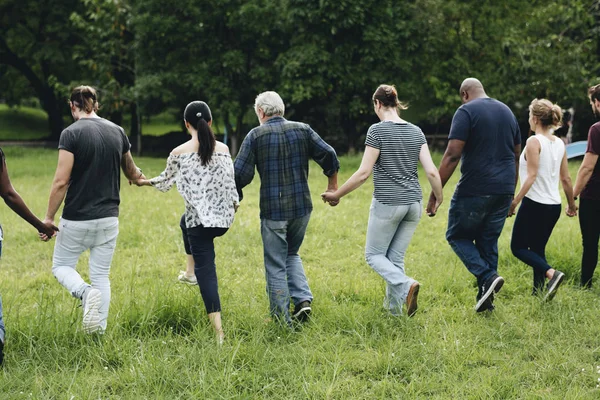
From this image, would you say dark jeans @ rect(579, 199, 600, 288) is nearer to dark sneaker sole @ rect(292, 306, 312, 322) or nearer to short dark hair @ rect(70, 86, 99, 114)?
dark sneaker sole @ rect(292, 306, 312, 322)

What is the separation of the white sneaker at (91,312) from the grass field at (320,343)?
91mm

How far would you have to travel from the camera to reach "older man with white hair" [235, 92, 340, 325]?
207 inches

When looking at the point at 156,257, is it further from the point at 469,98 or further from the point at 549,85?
the point at 549,85

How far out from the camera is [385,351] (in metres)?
4.71

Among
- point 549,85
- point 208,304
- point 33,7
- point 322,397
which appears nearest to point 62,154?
point 208,304

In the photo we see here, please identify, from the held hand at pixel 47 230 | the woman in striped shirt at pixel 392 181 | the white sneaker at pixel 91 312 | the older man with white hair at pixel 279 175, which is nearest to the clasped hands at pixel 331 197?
the woman in striped shirt at pixel 392 181

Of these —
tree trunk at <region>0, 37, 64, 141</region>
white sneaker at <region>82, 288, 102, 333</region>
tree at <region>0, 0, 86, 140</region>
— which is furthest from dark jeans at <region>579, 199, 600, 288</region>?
tree trunk at <region>0, 37, 64, 141</region>

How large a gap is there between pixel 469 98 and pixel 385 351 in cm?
247

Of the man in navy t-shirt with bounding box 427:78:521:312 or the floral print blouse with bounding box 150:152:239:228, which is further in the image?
the man in navy t-shirt with bounding box 427:78:521:312

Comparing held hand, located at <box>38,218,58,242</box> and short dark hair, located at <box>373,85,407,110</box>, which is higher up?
short dark hair, located at <box>373,85,407,110</box>

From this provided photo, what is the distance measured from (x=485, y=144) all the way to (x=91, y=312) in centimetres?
353

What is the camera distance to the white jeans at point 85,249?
5055 mm

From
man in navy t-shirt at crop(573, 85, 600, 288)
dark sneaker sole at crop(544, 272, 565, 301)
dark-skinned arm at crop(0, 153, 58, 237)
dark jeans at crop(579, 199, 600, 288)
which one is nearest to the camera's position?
dark-skinned arm at crop(0, 153, 58, 237)

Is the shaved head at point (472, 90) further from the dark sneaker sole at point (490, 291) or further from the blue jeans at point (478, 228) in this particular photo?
the dark sneaker sole at point (490, 291)
